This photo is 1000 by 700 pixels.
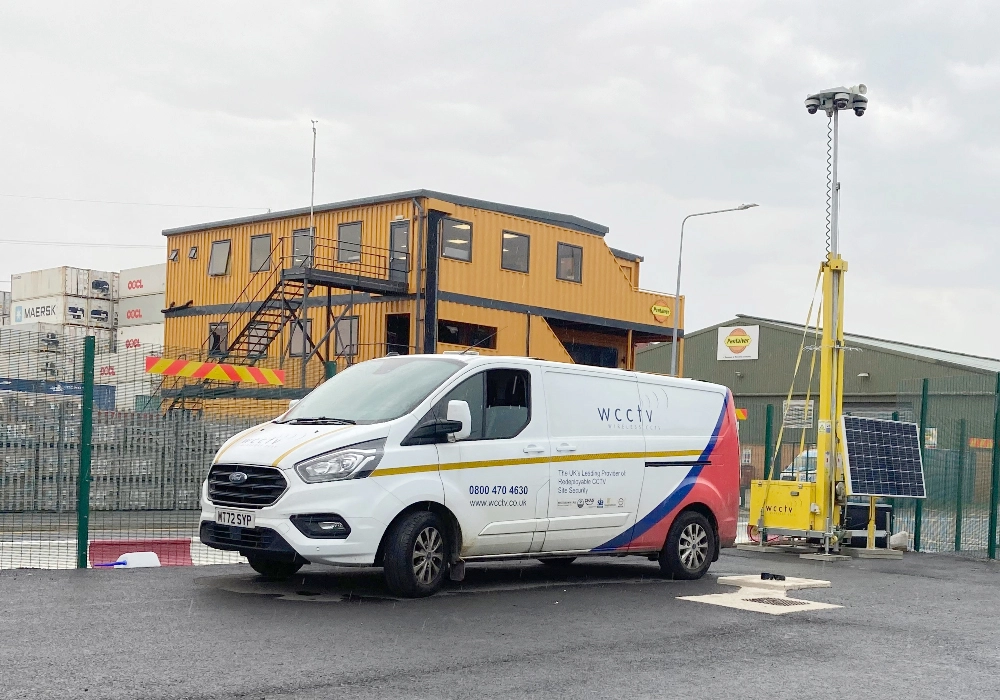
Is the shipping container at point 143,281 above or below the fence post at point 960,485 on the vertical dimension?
above

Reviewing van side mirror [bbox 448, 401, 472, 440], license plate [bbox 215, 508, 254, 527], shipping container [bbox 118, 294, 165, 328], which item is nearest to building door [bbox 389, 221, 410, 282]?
shipping container [bbox 118, 294, 165, 328]

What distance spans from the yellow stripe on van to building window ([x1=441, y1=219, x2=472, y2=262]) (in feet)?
79.6

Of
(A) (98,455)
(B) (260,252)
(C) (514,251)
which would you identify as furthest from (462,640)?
(B) (260,252)

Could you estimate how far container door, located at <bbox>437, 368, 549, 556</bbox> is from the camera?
10.1 metres

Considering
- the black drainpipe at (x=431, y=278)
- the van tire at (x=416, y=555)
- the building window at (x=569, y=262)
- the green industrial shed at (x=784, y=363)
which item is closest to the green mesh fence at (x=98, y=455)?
the van tire at (x=416, y=555)

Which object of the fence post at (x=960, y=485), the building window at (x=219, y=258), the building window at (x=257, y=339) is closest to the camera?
the fence post at (x=960, y=485)

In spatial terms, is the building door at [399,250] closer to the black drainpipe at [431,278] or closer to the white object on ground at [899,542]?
the black drainpipe at [431,278]

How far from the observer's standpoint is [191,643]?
722 centimetres

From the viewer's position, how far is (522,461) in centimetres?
1059

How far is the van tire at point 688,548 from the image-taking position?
39.4ft

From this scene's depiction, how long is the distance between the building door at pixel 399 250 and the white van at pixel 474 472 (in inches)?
941

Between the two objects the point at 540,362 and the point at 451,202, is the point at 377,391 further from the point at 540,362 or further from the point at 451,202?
the point at 451,202

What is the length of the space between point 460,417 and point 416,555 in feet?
3.97

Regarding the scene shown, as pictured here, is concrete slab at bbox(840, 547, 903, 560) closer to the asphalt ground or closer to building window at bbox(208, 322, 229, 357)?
the asphalt ground
